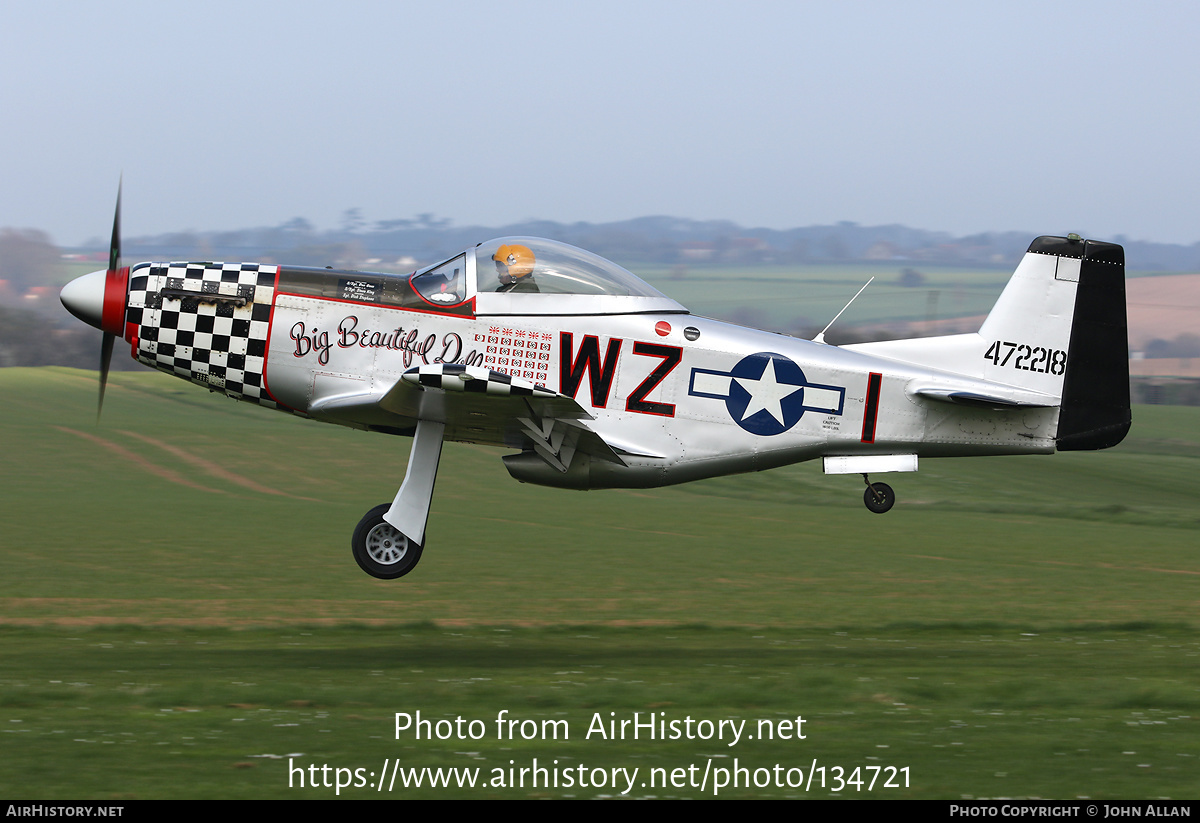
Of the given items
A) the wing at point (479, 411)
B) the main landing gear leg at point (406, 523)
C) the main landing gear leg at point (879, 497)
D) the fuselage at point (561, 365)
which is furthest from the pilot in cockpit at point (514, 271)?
the main landing gear leg at point (879, 497)

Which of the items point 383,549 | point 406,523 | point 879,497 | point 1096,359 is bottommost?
point 383,549

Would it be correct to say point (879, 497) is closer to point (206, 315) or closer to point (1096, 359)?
point (1096, 359)

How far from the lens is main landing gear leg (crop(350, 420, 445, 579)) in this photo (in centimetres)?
1070

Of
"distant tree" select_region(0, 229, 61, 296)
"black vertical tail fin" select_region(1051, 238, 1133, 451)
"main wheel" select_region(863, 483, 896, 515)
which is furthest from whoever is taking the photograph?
"distant tree" select_region(0, 229, 61, 296)

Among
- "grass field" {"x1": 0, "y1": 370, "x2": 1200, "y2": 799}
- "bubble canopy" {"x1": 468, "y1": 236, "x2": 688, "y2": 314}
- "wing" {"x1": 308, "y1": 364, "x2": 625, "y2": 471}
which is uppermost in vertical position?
"bubble canopy" {"x1": 468, "y1": 236, "x2": 688, "y2": 314}

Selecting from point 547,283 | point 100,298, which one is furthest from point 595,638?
point 100,298

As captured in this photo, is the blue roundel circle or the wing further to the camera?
the blue roundel circle

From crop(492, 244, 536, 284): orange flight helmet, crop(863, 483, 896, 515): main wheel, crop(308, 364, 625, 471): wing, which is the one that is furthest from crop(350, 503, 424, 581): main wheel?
crop(863, 483, 896, 515): main wheel

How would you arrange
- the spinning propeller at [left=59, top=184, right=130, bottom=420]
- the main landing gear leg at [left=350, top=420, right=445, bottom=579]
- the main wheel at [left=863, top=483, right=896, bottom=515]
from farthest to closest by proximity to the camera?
the main wheel at [left=863, top=483, right=896, bottom=515], the main landing gear leg at [left=350, top=420, right=445, bottom=579], the spinning propeller at [left=59, top=184, right=130, bottom=420]

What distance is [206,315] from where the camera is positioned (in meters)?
10.5

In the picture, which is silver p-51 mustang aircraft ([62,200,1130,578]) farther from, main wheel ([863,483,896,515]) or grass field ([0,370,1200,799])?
grass field ([0,370,1200,799])

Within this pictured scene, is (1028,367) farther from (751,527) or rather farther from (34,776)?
(751,527)

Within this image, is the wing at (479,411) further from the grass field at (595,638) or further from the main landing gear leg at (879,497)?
the main landing gear leg at (879,497)

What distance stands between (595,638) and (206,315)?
6.36 m
